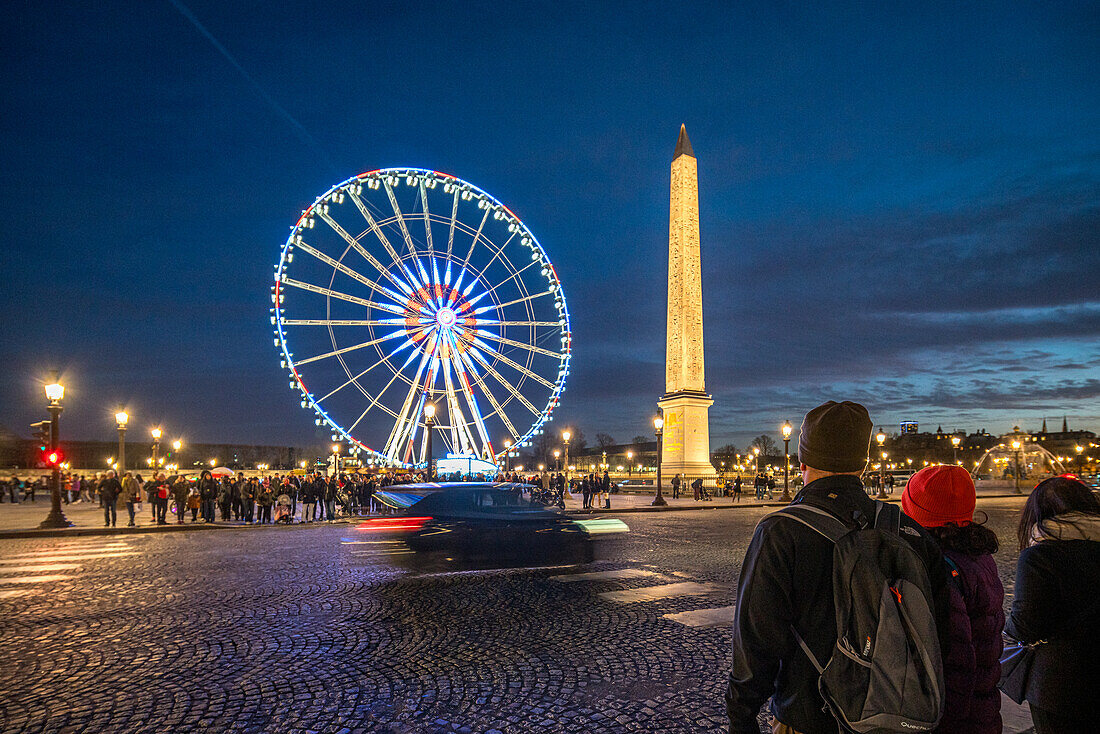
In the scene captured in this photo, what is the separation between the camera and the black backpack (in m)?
1.92

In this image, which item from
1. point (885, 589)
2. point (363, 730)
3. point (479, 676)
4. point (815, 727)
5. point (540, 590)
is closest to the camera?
point (885, 589)

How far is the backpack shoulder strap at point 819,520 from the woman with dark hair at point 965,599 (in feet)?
1.92

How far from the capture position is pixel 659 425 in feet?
96.9

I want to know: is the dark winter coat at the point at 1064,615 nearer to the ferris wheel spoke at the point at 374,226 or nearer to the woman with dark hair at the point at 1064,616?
the woman with dark hair at the point at 1064,616

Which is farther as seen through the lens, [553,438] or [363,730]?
[553,438]

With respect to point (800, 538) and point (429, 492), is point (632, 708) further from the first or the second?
point (429, 492)

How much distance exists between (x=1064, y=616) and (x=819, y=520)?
156 centimetres

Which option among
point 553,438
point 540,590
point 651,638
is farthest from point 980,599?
point 553,438

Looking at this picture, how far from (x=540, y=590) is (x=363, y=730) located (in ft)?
15.0

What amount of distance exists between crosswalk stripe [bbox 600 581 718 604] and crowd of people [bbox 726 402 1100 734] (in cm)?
559

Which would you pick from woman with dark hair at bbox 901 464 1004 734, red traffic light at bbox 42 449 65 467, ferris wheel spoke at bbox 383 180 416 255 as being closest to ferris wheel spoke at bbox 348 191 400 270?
ferris wheel spoke at bbox 383 180 416 255

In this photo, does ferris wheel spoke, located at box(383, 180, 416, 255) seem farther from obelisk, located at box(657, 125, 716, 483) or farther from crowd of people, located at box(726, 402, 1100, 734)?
crowd of people, located at box(726, 402, 1100, 734)

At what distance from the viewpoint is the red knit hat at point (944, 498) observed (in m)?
2.85

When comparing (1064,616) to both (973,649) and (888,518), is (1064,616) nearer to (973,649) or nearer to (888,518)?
(973,649)
